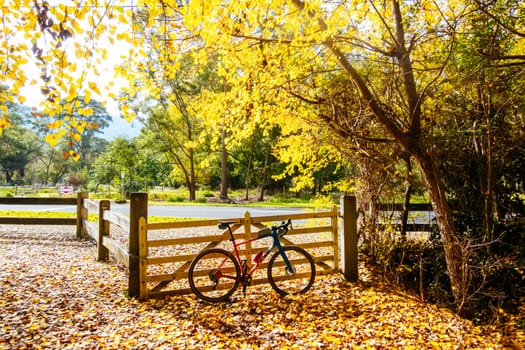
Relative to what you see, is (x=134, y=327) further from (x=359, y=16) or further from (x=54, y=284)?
(x=359, y=16)

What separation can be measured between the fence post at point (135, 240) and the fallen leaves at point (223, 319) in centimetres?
22

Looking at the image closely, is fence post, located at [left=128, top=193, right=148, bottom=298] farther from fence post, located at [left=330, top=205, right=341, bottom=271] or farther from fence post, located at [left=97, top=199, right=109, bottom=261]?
fence post, located at [left=330, top=205, right=341, bottom=271]

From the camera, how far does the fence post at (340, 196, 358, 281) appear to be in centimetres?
537

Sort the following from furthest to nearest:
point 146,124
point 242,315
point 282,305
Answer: point 146,124
point 282,305
point 242,315

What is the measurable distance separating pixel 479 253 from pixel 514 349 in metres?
1.74

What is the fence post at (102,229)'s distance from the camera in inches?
244

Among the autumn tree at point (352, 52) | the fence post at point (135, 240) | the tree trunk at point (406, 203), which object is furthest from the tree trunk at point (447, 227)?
the fence post at point (135, 240)

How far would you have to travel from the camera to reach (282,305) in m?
4.48

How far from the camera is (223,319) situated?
401 centimetres

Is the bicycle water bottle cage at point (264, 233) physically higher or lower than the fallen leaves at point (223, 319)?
higher

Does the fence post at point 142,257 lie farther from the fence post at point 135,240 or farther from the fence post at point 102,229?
the fence post at point 102,229

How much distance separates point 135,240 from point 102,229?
2.20 m

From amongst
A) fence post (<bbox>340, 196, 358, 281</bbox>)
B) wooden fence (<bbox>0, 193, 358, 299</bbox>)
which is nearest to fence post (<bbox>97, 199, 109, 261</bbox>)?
wooden fence (<bbox>0, 193, 358, 299</bbox>)

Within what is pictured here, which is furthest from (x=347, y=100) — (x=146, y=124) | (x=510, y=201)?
(x=146, y=124)
